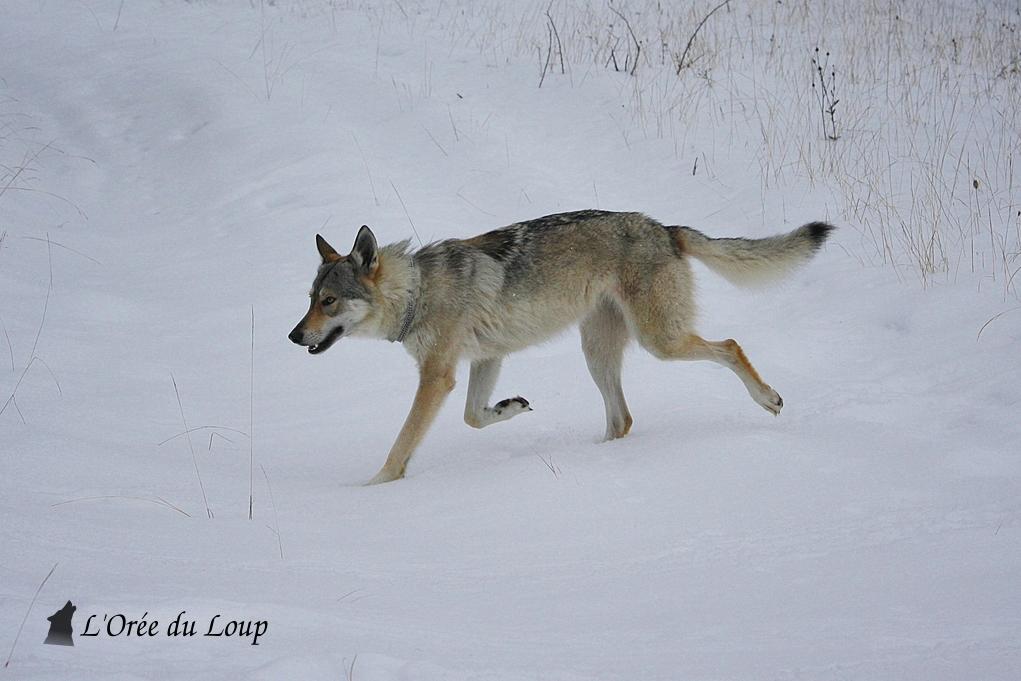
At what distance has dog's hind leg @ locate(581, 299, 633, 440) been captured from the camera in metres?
5.90

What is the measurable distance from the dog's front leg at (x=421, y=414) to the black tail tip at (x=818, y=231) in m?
2.39

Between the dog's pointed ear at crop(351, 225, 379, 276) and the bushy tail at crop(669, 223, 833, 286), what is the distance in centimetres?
191

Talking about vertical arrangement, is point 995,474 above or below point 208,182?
above

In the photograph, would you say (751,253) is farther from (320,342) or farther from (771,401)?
(320,342)

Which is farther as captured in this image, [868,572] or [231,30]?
[231,30]

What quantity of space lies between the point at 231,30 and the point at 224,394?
9311 millimetres

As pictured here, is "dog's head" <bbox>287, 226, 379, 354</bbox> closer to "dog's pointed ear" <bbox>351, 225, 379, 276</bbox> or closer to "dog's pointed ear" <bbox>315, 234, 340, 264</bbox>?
"dog's pointed ear" <bbox>351, 225, 379, 276</bbox>

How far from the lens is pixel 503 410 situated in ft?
18.9

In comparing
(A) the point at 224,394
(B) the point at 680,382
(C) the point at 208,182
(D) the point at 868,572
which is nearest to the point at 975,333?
(B) the point at 680,382

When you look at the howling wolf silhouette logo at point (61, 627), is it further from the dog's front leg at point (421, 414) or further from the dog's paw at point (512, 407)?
the dog's paw at point (512, 407)

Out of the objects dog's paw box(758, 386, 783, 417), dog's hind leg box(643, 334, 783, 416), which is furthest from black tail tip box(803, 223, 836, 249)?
dog's paw box(758, 386, 783, 417)

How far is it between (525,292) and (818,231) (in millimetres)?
1870

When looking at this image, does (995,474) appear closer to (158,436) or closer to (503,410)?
(503,410)

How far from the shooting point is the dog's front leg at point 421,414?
209 inches
